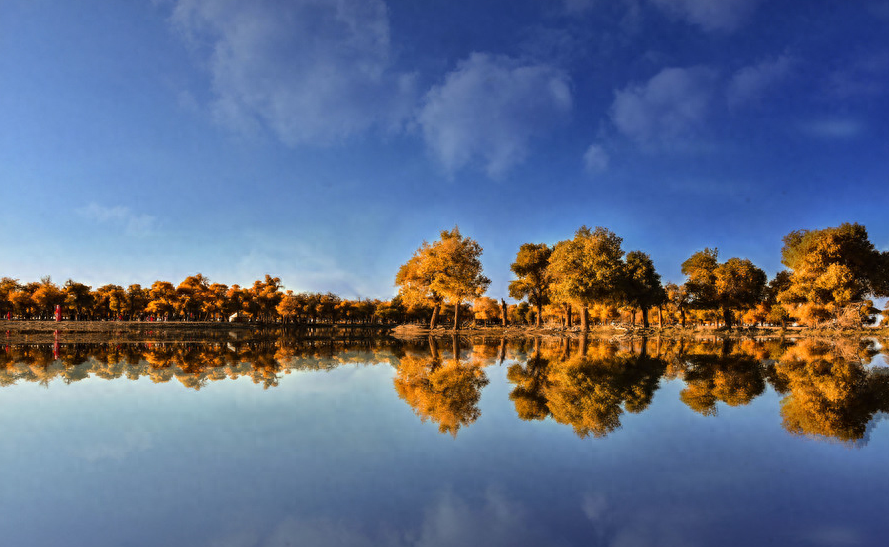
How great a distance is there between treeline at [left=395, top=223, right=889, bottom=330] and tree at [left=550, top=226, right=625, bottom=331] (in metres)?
0.11

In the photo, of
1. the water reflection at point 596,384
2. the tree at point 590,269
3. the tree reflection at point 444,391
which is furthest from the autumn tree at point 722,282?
the tree reflection at point 444,391

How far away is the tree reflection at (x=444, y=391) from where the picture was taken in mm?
7172

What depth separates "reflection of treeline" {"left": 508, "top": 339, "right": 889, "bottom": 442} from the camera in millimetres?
6992

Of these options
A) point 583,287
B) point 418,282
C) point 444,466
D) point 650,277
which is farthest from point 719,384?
point 650,277

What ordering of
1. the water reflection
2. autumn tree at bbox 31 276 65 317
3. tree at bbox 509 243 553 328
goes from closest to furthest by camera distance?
the water reflection, tree at bbox 509 243 553 328, autumn tree at bbox 31 276 65 317

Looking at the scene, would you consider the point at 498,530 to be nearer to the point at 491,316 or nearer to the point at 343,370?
the point at 343,370

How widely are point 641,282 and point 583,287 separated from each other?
9.56m

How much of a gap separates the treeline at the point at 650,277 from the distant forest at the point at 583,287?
12 centimetres

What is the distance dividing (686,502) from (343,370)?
37.2ft

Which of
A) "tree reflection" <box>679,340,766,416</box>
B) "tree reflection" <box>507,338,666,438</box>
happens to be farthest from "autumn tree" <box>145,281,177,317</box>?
"tree reflection" <box>679,340,766,416</box>

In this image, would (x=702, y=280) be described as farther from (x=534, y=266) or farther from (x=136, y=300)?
(x=136, y=300)

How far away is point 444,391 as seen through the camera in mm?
9602

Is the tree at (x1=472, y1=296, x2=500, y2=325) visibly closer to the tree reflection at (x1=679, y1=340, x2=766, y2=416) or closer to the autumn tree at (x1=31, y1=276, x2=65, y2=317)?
the autumn tree at (x1=31, y1=276, x2=65, y2=317)

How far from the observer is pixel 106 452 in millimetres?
5539
